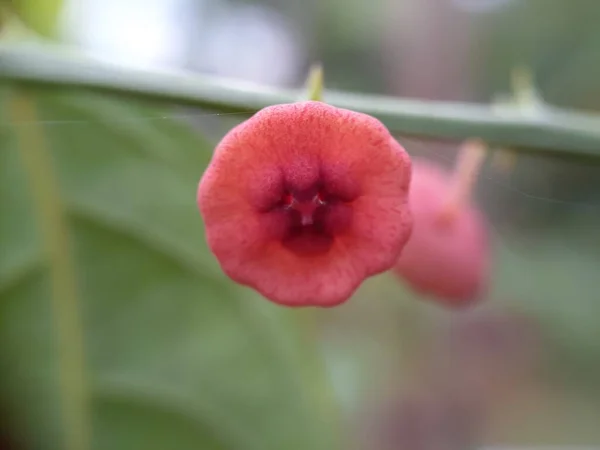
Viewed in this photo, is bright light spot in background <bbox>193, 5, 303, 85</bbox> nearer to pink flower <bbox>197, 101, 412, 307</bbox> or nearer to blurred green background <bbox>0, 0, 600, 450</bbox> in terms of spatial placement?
blurred green background <bbox>0, 0, 600, 450</bbox>

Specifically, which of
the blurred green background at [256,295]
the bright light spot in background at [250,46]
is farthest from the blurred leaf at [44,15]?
the bright light spot in background at [250,46]

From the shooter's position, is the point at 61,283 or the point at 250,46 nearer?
the point at 61,283

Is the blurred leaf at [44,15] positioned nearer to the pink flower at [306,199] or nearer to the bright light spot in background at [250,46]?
the pink flower at [306,199]

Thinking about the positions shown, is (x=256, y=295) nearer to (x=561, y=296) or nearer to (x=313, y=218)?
(x=313, y=218)

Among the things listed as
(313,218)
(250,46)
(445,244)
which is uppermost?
(250,46)

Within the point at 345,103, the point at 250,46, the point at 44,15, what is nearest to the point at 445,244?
the point at 345,103

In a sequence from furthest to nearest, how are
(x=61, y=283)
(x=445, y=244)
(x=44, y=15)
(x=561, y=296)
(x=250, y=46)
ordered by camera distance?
(x=250, y=46) → (x=561, y=296) → (x=44, y=15) → (x=61, y=283) → (x=445, y=244)

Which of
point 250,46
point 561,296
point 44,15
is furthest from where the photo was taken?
point 250,46

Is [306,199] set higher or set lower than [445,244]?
lower

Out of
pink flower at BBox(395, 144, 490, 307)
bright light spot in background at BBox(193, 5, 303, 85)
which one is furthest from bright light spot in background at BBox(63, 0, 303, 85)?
pink flower at BBox(395, 144, 490, 307)
